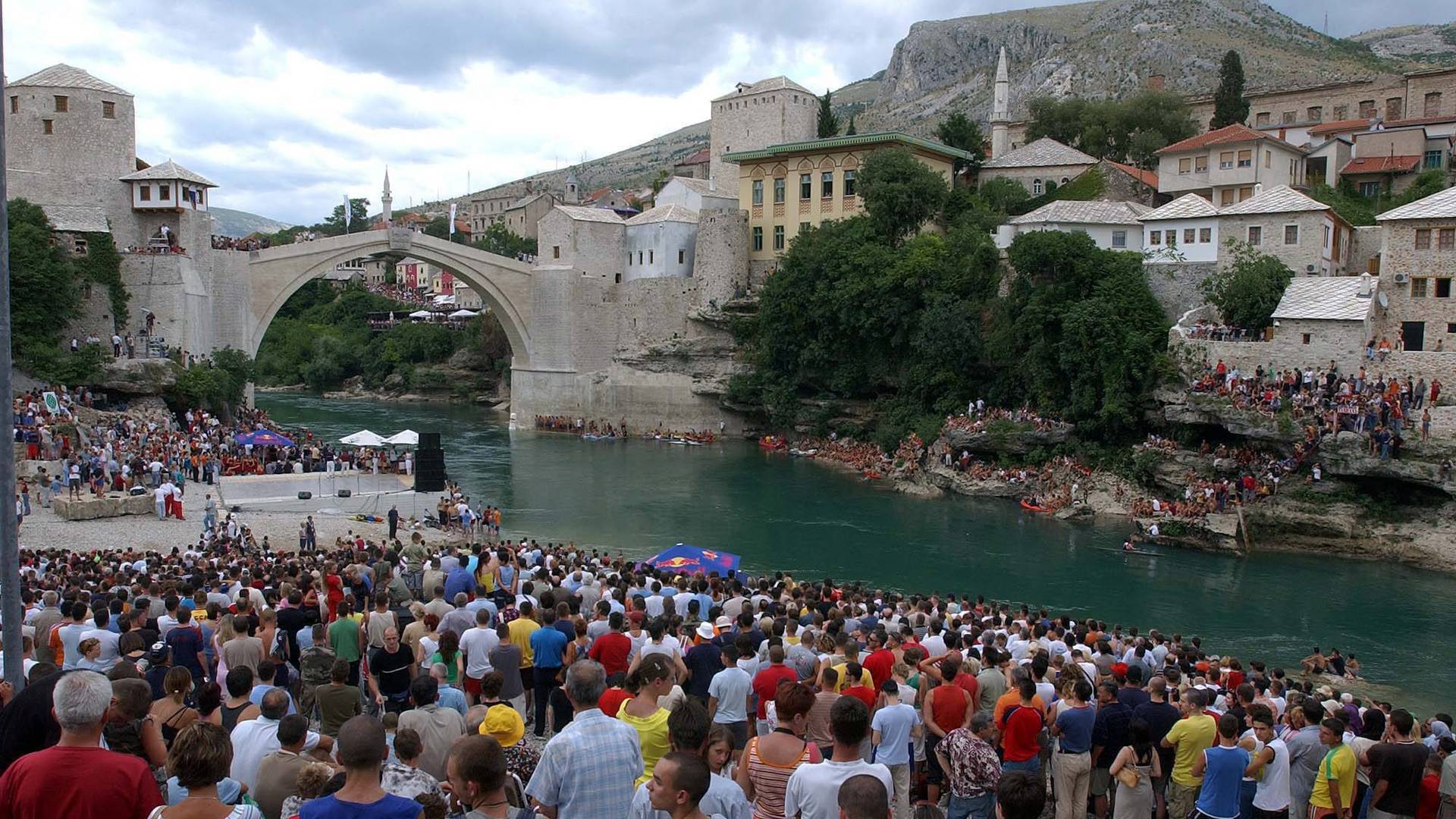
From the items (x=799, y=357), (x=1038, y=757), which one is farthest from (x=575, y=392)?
(x=1038, y=757)

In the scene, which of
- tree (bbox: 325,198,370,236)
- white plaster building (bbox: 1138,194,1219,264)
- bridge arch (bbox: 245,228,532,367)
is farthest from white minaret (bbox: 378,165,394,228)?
tree (bbox: 325,198,370,236)

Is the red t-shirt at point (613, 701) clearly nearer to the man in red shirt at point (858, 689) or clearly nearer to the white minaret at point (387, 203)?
the man in red shirt at point (858, 689)

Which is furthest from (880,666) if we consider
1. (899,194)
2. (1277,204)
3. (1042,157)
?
(1042,157)

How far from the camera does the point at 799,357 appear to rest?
4212 centimetres

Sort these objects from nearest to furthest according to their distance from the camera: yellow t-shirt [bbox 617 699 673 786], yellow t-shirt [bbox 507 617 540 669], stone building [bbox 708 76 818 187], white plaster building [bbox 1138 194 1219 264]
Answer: yellow t-shirt [bbox 617 699 673 786], yellow t-shirt [bbox 507 617 540 669], white plaster building [bbox 1138 194 1219 264], stone building [bbox 708 76 818 187]

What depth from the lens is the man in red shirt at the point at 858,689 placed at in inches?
281

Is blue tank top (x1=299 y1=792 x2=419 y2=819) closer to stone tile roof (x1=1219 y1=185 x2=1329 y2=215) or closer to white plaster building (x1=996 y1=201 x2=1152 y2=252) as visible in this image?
stone tile roof (x1=1219 y1=185 x2=1329 y2=215)

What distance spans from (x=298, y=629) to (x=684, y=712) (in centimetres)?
578

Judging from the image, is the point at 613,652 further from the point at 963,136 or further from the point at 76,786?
the point at 963,136

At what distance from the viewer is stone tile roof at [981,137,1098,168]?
1773 inches

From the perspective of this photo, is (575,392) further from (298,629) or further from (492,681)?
(492,681)

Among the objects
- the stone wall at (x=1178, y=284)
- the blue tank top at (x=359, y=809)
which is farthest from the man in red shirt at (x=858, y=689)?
the stone wall at (x=1178, y=284)

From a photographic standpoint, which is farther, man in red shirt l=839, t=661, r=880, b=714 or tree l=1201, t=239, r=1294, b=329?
tree l=1201, t=239, r=1294, b=329

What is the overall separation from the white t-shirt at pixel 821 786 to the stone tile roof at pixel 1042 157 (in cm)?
4377
